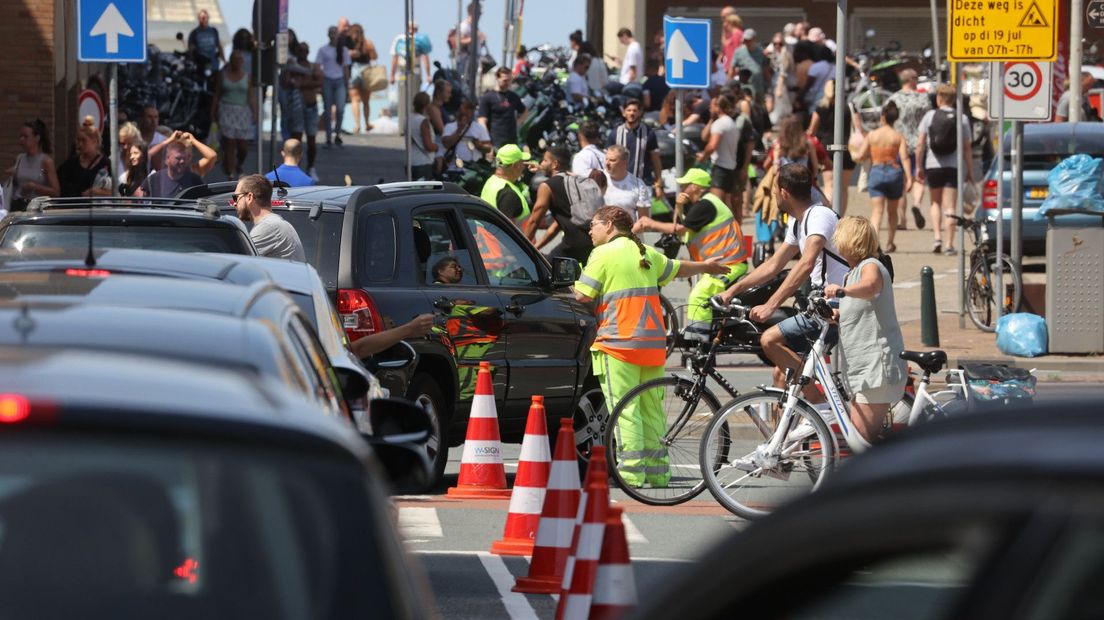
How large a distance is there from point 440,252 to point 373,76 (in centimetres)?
2903

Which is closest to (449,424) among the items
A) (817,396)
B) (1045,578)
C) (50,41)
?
(817,396)

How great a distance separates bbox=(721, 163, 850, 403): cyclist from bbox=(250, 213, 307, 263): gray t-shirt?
240 centimetres

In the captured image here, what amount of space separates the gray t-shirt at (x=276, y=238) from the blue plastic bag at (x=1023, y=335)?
856cm

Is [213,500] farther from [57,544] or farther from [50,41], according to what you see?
[50,41]

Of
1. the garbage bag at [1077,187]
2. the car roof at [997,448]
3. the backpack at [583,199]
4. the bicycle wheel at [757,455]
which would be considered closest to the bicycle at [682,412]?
the bicycle wheel at [757,455]

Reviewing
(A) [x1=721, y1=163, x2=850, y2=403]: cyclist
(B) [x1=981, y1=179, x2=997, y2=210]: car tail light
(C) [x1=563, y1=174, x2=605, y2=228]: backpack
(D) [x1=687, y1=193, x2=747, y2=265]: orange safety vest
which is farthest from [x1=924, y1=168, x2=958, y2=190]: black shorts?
(A) [x1=721, y1=163, x2=850, y2=403]: cyclist

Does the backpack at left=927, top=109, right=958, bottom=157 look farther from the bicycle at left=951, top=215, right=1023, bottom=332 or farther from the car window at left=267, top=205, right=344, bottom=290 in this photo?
the car window at left=267, top=205, right=344, bottom=290

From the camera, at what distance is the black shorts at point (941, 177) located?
1032 inches

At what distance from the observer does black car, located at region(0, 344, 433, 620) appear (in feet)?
9.70

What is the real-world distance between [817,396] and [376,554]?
8.37 metres

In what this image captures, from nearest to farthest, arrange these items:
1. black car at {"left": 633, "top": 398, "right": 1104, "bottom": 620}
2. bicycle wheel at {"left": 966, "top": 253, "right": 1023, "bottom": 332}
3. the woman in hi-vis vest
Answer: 1. black car at {"left": 633, "top": 398, "right": 1104, "bottom": 620}
2. the woman in hi-vis vest
3. bicycle wheel at {"left": 966, "top": 253, "right": 1023, "bottom": 332}

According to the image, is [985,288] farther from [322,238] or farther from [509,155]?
[322,238]

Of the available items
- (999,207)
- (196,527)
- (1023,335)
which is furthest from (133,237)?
(999,207)

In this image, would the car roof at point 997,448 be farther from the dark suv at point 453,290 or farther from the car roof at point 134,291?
the dark suv at point 453,290
